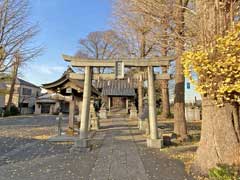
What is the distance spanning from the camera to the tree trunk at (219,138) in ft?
14.9

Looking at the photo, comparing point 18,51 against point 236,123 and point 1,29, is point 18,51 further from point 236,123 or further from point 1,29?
point 236,123

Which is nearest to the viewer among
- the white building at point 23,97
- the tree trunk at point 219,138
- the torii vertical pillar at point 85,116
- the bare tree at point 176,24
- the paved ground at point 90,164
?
the paved ground at point 90,164

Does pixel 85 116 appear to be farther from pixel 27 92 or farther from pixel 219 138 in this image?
pixel 27 92

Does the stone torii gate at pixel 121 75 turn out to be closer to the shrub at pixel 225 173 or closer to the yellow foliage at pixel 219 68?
the yellow foliage at pixel 219 68

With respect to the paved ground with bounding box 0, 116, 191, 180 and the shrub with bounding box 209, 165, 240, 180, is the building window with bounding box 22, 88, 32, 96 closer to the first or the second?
the paved ground with bounding box 0, 116, 191, 180

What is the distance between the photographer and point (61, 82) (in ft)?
32.7

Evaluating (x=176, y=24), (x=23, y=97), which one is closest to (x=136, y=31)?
(x=176, y=24)

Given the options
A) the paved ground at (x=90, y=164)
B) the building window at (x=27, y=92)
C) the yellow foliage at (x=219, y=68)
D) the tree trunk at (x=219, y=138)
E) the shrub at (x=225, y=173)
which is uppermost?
the building window at (x=27, y=92)

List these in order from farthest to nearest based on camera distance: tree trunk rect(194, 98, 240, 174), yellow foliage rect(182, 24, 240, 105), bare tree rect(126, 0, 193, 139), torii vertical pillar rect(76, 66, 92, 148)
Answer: bare tree rect(126, 0, 193, 139) < torii vertical pillar rect(76, 66, 92, 148) < tree trunk rect(194, 98, 240, 174) < yellow foliage rect(182, 24, 240, 105)

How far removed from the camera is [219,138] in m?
4.65

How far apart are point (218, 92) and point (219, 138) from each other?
3.84 ft

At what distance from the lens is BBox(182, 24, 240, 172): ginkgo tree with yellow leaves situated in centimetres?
387

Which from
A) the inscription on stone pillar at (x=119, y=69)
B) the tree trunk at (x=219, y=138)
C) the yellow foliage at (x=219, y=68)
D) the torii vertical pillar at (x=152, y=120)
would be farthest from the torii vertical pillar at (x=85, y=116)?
the yellow foliage at (x=219, y=68)

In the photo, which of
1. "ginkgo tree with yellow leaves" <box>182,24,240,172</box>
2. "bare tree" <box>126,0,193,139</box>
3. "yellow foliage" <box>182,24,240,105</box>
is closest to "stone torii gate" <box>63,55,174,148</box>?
"bare tree" <box>126,0,193,139</box>
